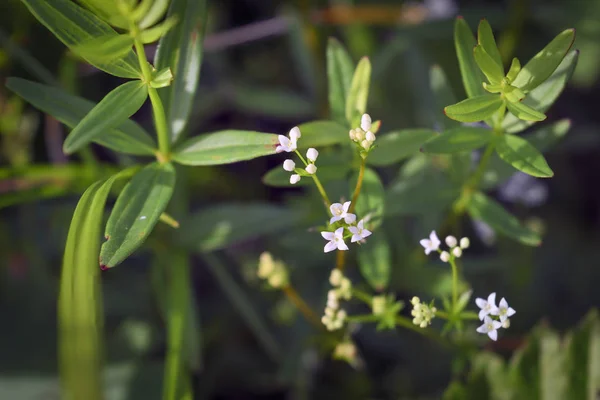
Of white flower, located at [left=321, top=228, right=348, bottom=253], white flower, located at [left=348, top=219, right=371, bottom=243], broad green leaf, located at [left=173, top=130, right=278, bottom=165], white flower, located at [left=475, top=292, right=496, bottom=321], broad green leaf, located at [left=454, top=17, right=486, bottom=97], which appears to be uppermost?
broad green leaf, located at [left=454, top=17, right=486, bottom=97]

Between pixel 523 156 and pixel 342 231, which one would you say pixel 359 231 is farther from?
pixel 523 156

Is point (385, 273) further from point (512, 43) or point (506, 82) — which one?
point (512, 43)

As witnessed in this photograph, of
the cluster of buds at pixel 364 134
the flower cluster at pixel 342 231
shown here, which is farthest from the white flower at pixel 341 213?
the cluster of buds at pixel 364 134

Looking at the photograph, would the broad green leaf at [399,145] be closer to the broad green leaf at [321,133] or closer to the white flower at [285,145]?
the broad green leaf at [321,133]

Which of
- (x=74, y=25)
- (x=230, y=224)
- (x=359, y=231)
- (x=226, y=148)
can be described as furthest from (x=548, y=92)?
(x=74, y=25)

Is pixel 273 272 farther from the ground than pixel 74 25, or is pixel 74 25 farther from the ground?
pixel 74 25

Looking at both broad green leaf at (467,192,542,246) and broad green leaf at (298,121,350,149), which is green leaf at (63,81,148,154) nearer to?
broad green leaf at (298,121,350,149)

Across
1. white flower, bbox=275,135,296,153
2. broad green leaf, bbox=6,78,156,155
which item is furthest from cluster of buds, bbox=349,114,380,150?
broad green leaf, bbox=6,78,156,155
